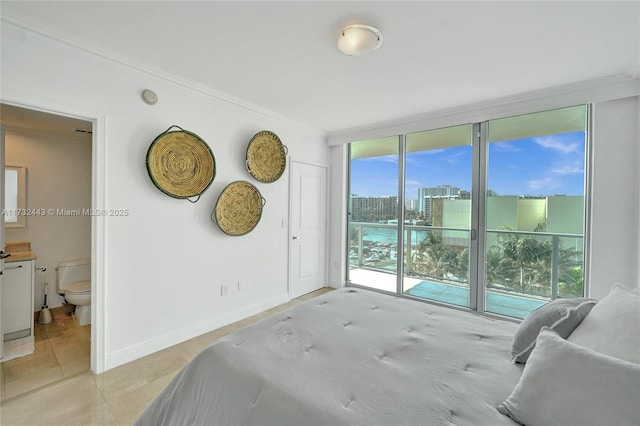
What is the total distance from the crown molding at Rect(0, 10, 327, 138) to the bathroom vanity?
85.1 inches

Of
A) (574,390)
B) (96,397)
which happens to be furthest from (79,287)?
(574,390)

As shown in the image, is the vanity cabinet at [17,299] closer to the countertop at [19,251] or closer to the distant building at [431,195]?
the countertop at [19,251]

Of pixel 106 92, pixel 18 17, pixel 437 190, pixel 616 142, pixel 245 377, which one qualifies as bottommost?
pixel 245 377

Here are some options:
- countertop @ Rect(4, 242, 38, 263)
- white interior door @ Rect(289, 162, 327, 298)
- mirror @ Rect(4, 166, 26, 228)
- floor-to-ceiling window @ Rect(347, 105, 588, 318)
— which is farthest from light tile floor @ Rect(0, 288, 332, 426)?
floor-to-ceiling window @ Rect(347, 105, 588, 318)

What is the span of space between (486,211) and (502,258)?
0.59 m

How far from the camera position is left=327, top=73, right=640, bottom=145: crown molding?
8.23 feet

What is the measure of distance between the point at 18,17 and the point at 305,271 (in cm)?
371

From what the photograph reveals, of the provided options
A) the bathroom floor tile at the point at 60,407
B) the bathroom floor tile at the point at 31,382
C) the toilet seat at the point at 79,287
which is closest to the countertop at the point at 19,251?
the toilet seat at the point at 79,287

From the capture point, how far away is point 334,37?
1.97 meters

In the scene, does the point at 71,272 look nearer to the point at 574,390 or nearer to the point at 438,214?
the point at 574,390

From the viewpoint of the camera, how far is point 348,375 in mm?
1191

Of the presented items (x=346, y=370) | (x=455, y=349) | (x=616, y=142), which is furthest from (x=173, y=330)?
(x=616, y=142)

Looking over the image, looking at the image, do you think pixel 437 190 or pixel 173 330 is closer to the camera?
pixel 173 330

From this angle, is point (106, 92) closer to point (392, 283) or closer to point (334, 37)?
point (334, 37)
